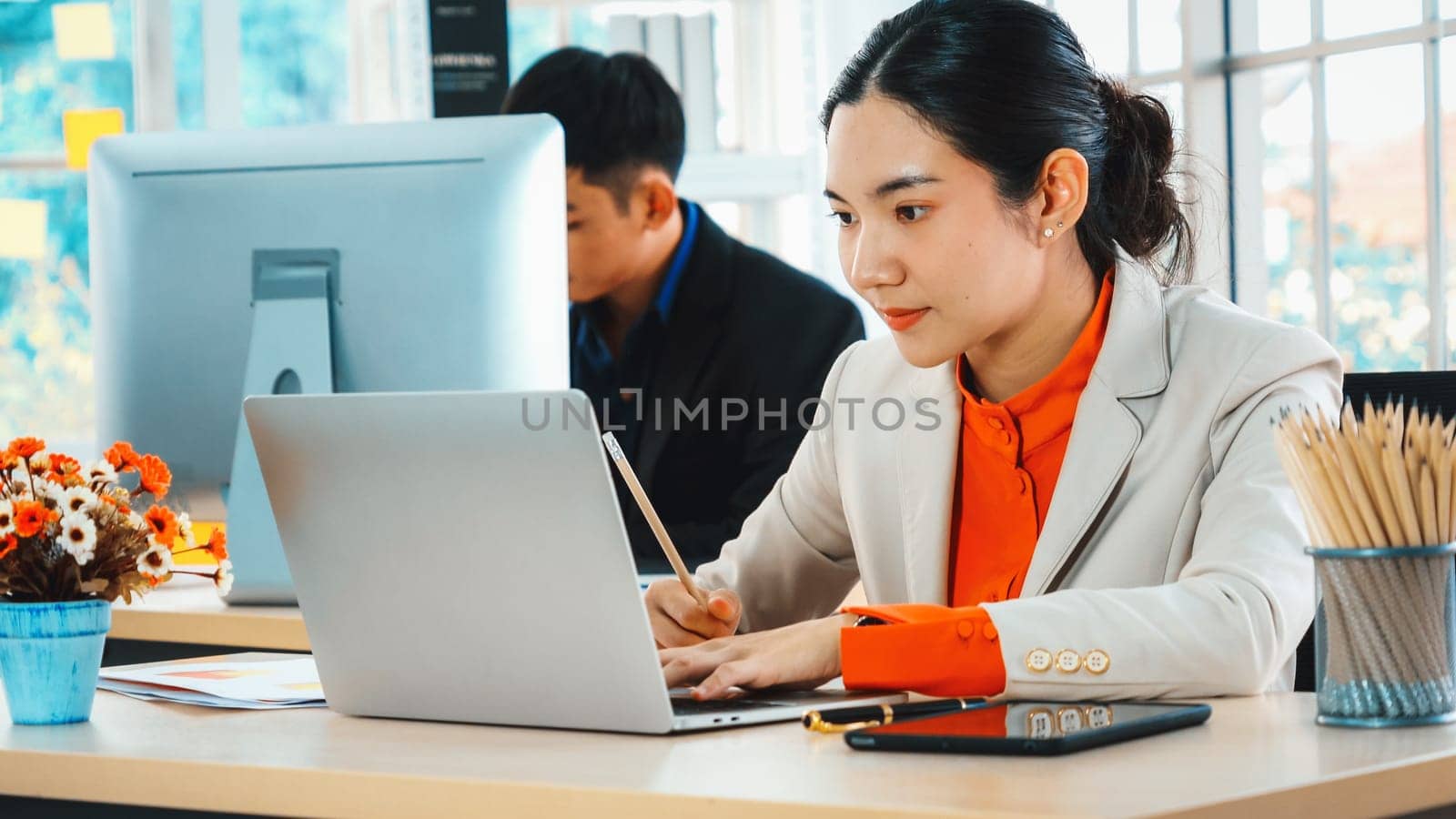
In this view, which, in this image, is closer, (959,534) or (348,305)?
(959,534)

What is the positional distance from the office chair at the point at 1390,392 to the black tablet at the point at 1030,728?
47 cm

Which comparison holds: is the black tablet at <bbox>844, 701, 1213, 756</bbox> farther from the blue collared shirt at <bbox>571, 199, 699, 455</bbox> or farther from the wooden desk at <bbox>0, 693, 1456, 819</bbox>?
the blue collared shirt at <bbox>571, 199, 699, 455</bbox>

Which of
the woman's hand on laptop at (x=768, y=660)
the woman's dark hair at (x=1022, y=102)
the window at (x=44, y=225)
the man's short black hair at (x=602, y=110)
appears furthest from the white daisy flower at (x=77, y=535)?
the window at (x=44, y=225)

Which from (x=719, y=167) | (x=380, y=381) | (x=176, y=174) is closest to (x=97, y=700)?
(x=380, y=381)

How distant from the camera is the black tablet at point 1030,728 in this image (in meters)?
0.98

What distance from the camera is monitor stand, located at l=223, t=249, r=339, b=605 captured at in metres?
1.82

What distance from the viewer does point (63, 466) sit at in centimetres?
125

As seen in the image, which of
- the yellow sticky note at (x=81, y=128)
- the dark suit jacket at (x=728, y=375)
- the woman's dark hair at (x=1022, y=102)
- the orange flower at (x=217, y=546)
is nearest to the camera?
the orange flower at (x=217, y=546)

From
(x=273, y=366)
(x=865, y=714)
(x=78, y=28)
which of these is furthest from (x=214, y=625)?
(x=78, y=28)

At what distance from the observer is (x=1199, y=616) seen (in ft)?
3.95

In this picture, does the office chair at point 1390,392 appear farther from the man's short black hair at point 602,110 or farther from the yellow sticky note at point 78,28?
the yellow sticky note at point 78,28

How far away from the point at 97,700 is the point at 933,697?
2.19 feet

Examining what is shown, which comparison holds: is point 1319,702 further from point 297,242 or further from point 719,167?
point 719,167

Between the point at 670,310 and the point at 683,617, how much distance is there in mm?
1418
